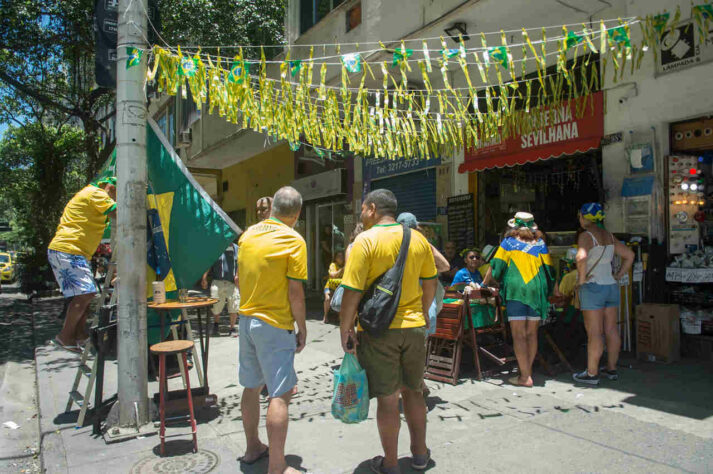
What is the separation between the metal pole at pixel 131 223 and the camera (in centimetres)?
416

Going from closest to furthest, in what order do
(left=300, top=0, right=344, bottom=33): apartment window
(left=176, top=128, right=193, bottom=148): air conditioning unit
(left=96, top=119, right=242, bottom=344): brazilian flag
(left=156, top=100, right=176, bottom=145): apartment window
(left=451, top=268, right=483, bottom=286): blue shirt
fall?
(left=96, top=119, right=242, bottom=344): brazilian flag, (left=451, top=268, right=483, bottom=286): blue shirt, (left=300, top=0, right=344, bottom=33): apartment window, (left=176, top=128, right=193, bottom=148): air conditioning unit, (left=156, top=100, right=176, bottom=145): apartment window

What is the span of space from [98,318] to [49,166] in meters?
14.5

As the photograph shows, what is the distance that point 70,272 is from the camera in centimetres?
522

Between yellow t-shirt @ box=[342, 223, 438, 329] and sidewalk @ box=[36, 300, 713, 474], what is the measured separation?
3.62 ft

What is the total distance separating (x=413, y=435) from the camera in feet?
10.9

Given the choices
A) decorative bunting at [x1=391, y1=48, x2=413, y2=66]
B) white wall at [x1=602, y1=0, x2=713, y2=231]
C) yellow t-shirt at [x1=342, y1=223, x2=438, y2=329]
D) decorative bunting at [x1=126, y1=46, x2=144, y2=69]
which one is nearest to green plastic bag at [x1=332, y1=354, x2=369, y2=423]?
yellow t-shirt at [x1=342, y1=223, x2=438, y2=329]

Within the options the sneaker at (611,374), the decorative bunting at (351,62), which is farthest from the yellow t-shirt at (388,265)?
the sneaker at (611,374)

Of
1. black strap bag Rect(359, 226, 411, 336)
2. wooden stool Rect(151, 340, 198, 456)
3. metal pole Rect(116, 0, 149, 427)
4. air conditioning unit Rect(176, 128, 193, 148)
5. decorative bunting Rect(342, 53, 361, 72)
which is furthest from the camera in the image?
air conditioning unit Rect(176, 128, 193, 148)

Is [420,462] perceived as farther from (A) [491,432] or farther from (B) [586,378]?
(B) [586,378]

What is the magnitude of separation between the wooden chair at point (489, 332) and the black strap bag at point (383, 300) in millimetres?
2418

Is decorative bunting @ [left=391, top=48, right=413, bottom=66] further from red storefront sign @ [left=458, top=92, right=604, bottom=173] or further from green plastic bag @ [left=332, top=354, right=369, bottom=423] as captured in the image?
red storefront sign @ [left=458, top=92, right=604, bottom=173]

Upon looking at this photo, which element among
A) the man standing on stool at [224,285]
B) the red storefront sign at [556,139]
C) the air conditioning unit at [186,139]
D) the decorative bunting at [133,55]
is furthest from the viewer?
the air conditioning unit at [186,139]

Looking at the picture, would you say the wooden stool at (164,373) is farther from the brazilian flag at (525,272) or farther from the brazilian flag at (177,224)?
the brazilian flag at (525,272)

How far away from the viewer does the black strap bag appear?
120 inches
